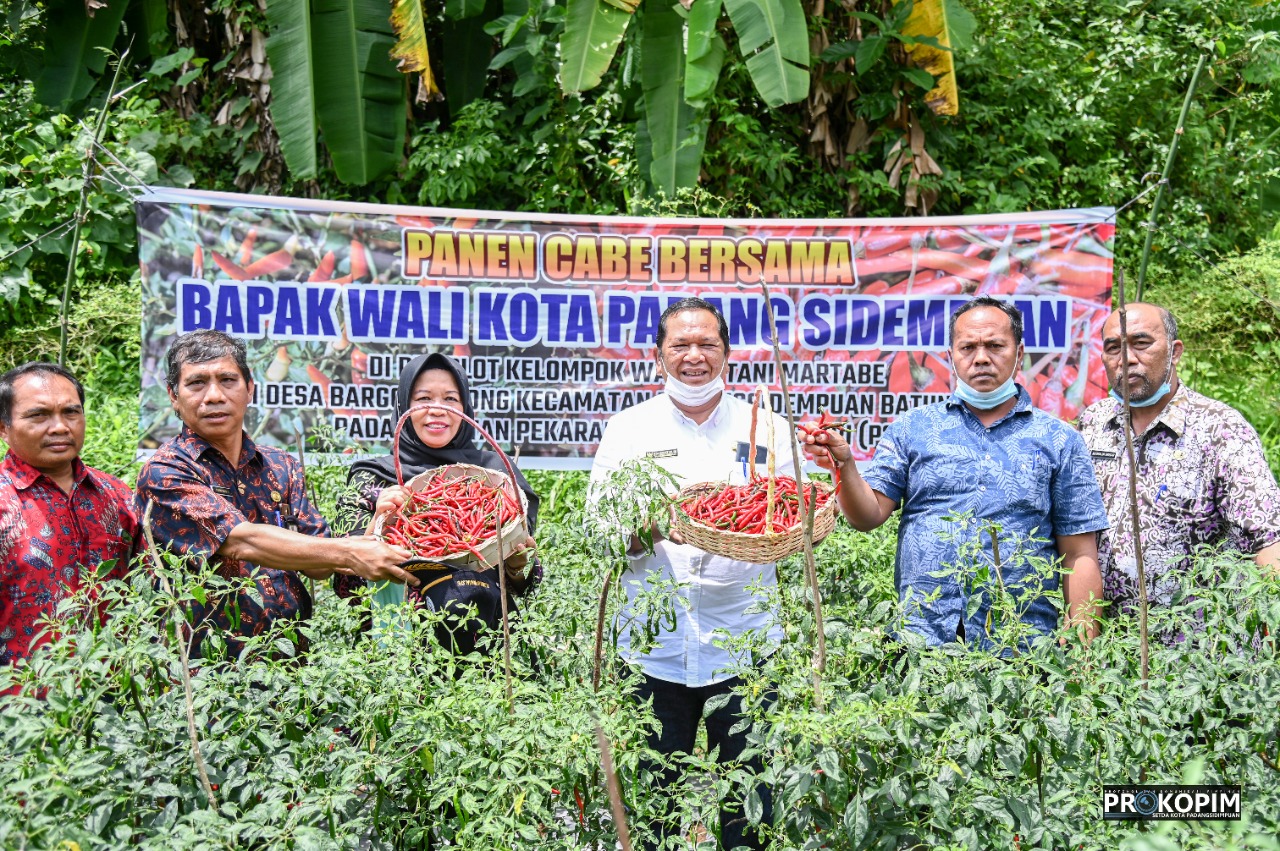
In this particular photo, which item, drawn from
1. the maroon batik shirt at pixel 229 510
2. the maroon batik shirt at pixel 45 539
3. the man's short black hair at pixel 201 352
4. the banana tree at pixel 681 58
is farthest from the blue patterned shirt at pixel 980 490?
the banana tree at pixel 681 58

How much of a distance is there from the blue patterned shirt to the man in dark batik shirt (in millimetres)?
1263

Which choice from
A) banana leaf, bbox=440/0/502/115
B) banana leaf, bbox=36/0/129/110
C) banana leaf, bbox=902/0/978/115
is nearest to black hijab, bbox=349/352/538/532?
banana leaf, bbox=902/0/978/115

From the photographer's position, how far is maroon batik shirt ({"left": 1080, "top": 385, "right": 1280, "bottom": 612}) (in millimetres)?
3045

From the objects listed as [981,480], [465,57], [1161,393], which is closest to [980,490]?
[981,480]

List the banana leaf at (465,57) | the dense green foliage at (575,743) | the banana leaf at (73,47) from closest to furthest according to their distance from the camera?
the dense green foliage at (575,743)
the banana leaf at (73,47)
the banana leaf at (465,57)

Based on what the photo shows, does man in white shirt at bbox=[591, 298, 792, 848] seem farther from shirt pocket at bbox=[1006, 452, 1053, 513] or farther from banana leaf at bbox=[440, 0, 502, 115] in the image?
banana leaf at bbox=[440, 0, 502, 115]

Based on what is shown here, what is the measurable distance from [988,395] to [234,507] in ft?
6.28

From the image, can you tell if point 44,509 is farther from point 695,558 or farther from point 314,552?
point 695,558

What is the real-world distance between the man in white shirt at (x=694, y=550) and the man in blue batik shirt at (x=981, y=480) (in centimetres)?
30

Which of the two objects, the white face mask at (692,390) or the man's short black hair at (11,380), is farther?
the white face mask at (692,390)

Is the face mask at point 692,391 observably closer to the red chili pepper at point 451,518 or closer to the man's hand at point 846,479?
the man's hand at point 846,479

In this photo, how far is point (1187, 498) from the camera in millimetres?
3109

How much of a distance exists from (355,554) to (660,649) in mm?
814

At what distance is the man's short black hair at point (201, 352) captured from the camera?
287cm
